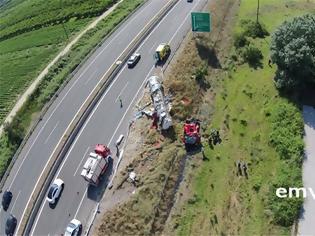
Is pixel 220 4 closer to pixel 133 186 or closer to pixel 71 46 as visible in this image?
pixel 71 46

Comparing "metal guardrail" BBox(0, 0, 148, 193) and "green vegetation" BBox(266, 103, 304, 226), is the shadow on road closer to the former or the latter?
"metal guardrail" BBox(0, 0, 148, 193)

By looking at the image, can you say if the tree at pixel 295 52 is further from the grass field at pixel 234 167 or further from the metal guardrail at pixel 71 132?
the metal guardrail at pixel 71 132

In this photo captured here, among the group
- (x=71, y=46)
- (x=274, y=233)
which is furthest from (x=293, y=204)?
(x=71, y=46)

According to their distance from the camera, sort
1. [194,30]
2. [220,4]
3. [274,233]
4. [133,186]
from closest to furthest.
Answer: [274,233]
[133,186]
[194,30]
[220,4]

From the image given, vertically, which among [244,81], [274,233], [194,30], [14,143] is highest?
[194,30]

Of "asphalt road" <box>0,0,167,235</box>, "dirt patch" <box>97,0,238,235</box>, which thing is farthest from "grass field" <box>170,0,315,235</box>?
"asphalt road" <box>0,0,167,235</box>

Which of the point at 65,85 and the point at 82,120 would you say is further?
the point at 65,85

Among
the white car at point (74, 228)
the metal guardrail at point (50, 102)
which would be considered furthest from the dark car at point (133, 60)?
the white car at point (74, 228)
